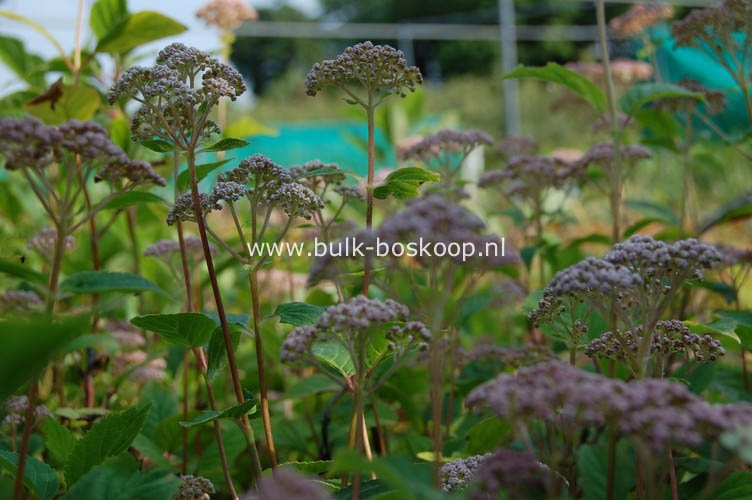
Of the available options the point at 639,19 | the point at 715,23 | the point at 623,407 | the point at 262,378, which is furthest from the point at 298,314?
the point at 639,19

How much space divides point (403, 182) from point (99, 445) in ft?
2.77

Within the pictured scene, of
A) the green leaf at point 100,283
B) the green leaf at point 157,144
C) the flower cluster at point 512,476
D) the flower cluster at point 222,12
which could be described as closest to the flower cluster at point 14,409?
the green leaf at point 100,283

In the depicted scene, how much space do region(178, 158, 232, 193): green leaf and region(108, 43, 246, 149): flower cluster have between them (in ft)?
0.34

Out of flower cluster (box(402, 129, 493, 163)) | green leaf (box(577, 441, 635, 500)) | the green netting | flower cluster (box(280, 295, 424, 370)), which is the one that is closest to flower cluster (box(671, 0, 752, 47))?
flower cluster (box(402, 129, 493, 163))

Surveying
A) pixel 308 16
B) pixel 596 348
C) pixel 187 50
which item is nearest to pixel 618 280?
pixel 596 348

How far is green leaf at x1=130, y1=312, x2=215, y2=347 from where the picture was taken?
1.35 meters

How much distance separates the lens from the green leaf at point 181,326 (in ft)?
4.43

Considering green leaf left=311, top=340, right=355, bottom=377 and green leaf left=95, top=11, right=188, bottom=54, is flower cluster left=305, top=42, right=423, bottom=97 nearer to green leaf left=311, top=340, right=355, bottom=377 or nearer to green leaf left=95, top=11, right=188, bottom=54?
green leaf left=311, top=340, right=355, bottom=377

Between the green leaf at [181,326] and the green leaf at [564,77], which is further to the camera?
the green leaf at [564,77]

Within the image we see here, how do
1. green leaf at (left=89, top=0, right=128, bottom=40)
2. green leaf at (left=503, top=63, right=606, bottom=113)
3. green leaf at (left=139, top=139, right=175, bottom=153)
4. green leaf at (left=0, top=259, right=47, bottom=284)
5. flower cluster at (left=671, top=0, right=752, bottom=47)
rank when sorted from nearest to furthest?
green leaf at (left=0, top=259, right=47, bottom=284)
green leaf at (left=139, top=139, right=175, bottom=153)
green leaf at (left=503, top=63, right=606, bottom=113)
flower cluster at (left=671, top=0, right=752, bottom=47)
green leaf at (left=89, top=0, right=128, bottom=40)

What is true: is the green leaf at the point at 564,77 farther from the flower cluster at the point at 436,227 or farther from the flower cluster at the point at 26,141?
the flower cluster at the point at 26,141

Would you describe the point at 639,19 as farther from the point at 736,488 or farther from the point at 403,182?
the point at 736,488

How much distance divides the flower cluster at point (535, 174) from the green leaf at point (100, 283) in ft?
5.38

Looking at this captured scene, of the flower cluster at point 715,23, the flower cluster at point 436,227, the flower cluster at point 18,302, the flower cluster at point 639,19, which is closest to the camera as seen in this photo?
the flower cluster at point 436,227
